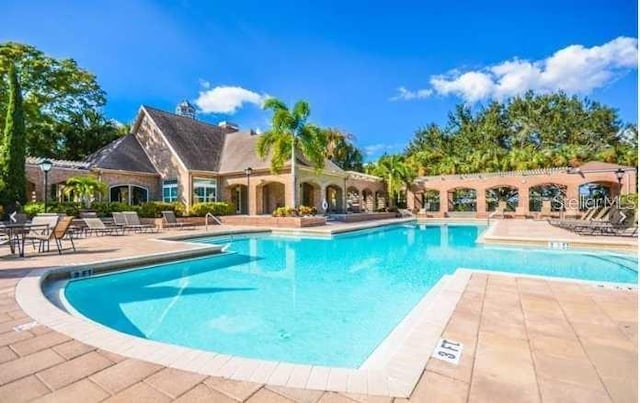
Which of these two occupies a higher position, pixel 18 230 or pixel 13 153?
pixel 13 153

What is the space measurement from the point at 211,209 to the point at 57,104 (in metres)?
14.7

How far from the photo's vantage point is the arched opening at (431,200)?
32656 millimetres

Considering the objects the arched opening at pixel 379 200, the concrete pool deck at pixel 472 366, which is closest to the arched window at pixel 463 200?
the arched opening at pixel 379 200

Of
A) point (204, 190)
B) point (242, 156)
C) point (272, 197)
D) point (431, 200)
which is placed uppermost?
point (242, 156)

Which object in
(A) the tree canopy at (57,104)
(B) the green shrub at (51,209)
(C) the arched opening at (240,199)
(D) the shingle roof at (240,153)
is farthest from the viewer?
(C) the arched opening at (240,199)

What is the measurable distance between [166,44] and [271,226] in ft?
34.0

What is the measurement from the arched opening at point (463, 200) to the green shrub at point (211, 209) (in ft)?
67.9

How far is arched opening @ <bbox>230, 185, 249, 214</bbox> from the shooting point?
25297 mm

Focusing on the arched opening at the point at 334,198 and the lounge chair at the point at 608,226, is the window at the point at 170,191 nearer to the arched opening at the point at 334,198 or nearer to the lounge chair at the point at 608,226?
the arched opening at the point at 334,198

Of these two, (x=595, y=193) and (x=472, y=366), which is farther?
(x=595, y=193)

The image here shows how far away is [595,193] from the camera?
92.9 ft

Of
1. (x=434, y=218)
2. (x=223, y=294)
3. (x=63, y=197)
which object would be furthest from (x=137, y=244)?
(x=434, y=218)

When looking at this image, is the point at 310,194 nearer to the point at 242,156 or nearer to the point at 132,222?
the point at 242,156

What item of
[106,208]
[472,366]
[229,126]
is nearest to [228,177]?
[229,126]
